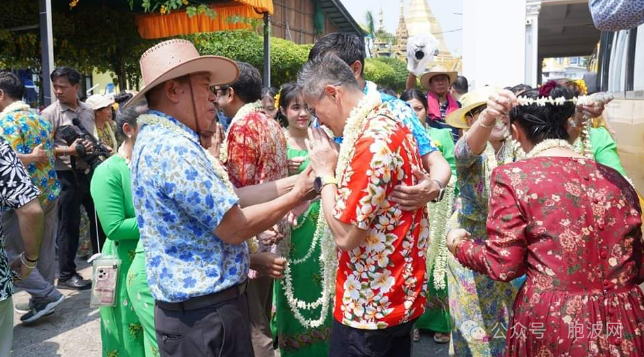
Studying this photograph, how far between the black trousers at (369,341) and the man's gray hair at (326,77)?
38.2 inches

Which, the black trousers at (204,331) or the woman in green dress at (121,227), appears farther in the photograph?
the woman in green dress at (121,227)

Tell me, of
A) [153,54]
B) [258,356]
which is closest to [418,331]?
[258,356]

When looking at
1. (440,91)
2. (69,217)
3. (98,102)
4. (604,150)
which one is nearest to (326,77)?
(604,150)

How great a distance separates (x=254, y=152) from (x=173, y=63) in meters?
1.01

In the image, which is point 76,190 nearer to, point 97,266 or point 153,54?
point 97,266

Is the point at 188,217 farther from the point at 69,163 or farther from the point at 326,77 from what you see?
the point at 69,163

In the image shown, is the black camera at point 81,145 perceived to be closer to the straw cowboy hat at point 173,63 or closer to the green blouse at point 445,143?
the green blouse at point 445,143

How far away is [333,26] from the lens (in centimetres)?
3594

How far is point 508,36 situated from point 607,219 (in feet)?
24.1

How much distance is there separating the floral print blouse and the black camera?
4.99 metres

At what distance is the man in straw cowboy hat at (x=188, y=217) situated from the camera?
2072 mm

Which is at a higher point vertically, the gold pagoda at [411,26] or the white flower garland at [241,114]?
the gold pagoda at [411,26]

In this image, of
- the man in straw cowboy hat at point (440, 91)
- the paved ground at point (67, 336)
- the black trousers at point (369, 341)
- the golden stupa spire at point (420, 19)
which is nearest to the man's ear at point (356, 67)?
the black trousers at point (369, 341)

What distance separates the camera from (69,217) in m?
6.08
